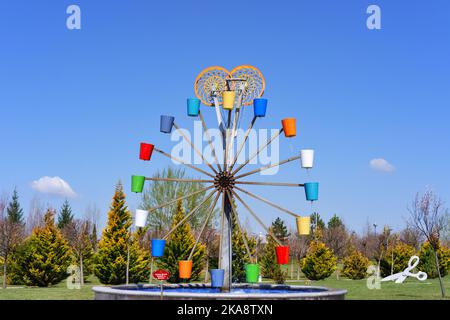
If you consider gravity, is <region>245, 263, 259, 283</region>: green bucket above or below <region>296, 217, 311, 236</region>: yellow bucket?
below

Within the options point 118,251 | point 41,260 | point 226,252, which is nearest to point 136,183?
point 226,252

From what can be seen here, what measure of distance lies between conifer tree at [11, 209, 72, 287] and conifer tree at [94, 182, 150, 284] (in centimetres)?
248

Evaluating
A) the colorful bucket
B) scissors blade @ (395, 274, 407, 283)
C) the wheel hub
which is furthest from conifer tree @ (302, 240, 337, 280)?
the colorful bucket

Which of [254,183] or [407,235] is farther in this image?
[407,235]

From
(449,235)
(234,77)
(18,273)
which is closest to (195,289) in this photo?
(234,77)

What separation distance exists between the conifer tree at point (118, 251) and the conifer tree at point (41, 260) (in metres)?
2.48

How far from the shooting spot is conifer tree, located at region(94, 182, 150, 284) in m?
32.7

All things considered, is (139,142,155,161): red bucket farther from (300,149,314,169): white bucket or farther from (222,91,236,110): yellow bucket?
(300,149,314,169): white bucket

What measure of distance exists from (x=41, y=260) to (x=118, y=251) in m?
4.49

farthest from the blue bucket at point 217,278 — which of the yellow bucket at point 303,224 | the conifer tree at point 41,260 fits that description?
the conifer tree at point 41,260

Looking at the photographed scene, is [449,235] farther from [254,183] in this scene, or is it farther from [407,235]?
[254,183]

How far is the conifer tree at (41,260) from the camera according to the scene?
1297 inches
